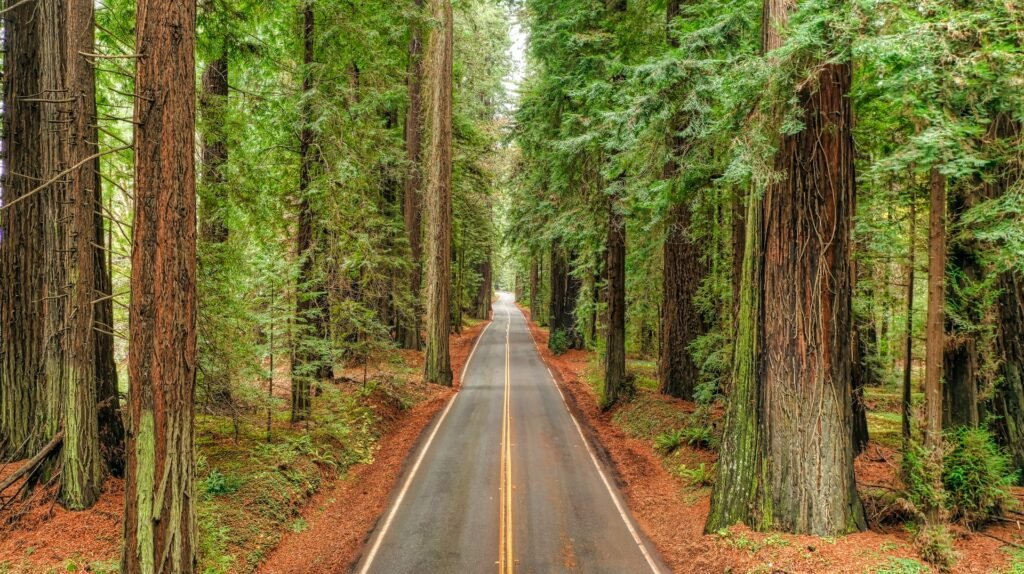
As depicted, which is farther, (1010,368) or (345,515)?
(345,515)

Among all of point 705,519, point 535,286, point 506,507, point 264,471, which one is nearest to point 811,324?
point 705,519

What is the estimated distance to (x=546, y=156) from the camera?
17906 mm

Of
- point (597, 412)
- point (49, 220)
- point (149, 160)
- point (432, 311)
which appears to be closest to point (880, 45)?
point (149, 160)

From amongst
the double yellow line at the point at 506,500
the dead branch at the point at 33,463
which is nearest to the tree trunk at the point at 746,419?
the double yellow line at the point at 506,500

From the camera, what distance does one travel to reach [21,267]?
6.50 m

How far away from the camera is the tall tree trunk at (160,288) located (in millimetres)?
4637

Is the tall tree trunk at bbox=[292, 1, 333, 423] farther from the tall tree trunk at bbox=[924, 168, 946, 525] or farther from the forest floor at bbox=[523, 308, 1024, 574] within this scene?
the tall tree trunk at bbox=[924, 168, 946, 525]

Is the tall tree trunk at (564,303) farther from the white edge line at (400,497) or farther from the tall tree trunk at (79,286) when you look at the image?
the tall tree trunk at (79,286)

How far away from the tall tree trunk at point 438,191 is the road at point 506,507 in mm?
3418

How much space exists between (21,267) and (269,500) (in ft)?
16.0

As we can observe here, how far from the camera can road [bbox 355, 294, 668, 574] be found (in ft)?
23.7

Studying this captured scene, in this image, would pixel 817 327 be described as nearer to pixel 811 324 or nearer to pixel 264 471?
pixel 811 324

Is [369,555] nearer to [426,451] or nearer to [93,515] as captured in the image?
[93,515]

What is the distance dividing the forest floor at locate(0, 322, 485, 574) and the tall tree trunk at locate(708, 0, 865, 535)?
6.40 meters
